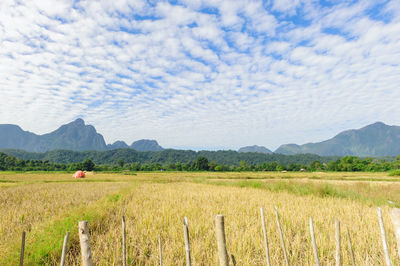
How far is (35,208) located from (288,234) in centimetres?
944

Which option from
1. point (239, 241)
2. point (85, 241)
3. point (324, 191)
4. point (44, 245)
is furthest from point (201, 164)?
point (85, 241)

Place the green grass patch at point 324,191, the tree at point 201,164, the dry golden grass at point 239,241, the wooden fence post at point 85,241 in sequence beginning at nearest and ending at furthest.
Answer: the wooden fence post at point 85,241 → the dry golden grass at point 239,241 → the green grass patch at point 324,191 → the tree at point 201,164

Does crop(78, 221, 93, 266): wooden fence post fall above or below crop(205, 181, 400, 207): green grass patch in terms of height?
above

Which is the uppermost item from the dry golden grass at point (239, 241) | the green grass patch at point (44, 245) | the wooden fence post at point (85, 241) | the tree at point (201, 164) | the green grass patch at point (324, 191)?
the wooden fence post at point (85, 241)

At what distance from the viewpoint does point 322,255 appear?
3.56m

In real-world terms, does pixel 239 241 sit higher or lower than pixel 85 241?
lower

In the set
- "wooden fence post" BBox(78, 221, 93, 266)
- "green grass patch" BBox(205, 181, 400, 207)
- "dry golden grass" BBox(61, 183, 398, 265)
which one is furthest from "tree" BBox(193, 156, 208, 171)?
"wooden fence post" BBox(78, 221, 93, 266)

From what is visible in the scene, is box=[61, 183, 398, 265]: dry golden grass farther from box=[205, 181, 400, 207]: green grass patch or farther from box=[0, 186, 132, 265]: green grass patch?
box=[205, 181, 400, 207]: green grass patch

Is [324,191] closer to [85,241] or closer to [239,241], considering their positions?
[239,241]

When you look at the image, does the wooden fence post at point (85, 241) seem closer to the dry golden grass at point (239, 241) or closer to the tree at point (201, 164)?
the dry golden grass at point (239, 241)

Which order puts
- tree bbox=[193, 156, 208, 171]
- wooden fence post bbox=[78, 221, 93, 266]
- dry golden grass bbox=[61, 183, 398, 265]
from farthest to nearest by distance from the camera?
tree bbox=[193, 156, 208, 171]
dry golden grass bbox=[61, 183, 398, 265]
wooden fence post bbox=[78, 221, 93, 266]

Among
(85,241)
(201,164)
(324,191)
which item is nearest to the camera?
(85,241)

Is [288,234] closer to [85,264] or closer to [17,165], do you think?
[85,264]

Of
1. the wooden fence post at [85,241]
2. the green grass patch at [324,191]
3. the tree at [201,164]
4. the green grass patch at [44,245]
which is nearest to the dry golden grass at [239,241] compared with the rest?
the green grass patch at [44,245]
